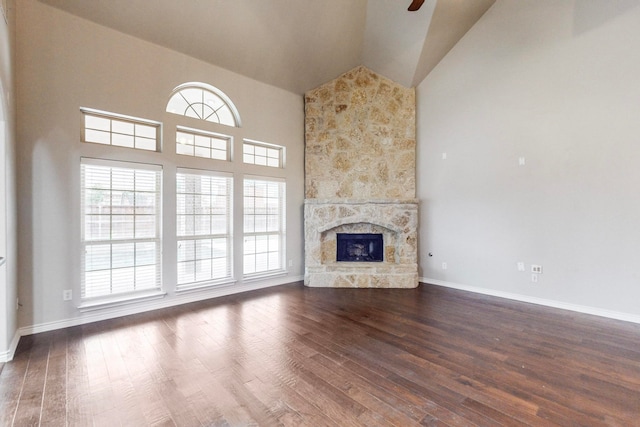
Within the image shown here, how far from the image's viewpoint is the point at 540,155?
13.4 ft

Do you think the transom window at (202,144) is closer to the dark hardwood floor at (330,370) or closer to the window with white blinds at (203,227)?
the window with white blinds at (203,227)

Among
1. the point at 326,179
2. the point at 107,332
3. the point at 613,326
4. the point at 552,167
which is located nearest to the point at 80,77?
the point at 107,332

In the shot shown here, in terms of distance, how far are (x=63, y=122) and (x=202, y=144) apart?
5.22 ft

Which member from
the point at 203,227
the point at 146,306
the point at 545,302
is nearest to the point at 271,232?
the point at 203,227

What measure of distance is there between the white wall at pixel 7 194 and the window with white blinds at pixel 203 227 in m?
1.62

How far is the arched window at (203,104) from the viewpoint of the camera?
417 cm

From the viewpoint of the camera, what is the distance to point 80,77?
334 centimetres

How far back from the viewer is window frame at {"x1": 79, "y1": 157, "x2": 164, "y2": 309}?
3.40 meters

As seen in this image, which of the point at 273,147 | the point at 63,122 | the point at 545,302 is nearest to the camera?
the point at 63,122

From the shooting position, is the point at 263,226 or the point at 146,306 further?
the point at 263,226

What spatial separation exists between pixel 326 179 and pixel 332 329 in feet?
9.70

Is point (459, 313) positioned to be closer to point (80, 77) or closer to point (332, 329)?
point (332, 329)

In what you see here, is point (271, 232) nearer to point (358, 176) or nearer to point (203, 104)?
point (358, 176)

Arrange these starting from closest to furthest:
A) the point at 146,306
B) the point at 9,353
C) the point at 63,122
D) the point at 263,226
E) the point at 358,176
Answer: the point at 9,353 < the point at 63,122 < the point at 146,306 < the point at 263,226 < the point at 358,176
